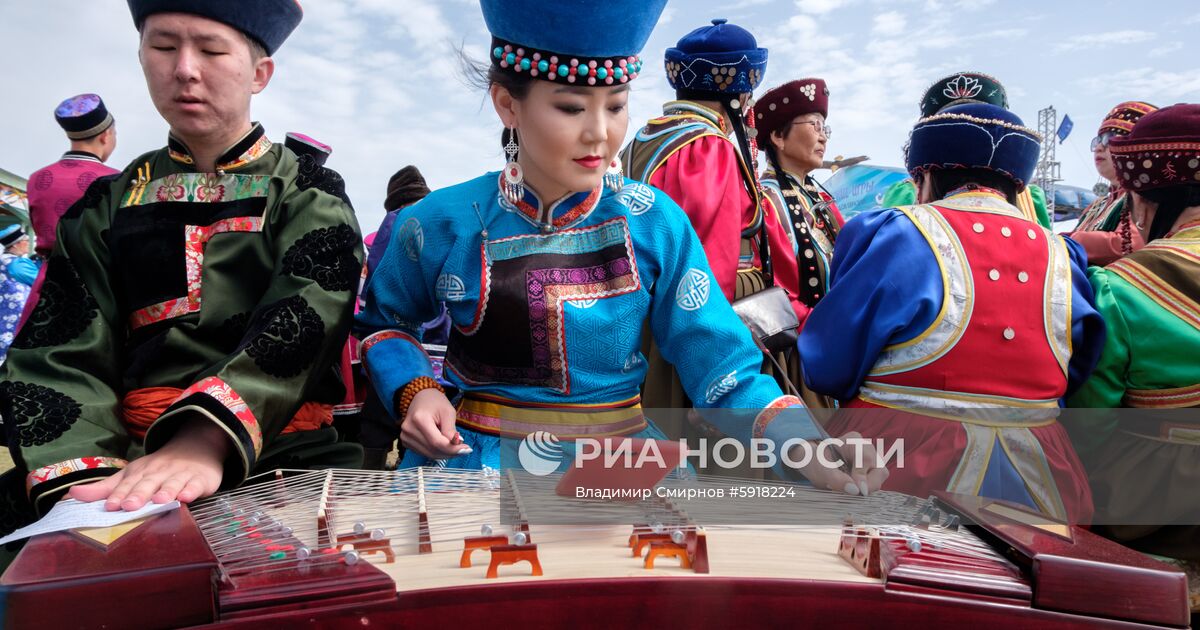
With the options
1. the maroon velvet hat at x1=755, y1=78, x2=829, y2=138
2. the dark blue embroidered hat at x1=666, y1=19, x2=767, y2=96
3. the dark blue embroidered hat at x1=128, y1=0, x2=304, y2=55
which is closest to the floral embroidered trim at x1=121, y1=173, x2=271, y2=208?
the dark blue embroidered hat at x1=128, y1=0, x2=304, y2=55

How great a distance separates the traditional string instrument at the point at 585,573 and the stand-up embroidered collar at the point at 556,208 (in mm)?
865

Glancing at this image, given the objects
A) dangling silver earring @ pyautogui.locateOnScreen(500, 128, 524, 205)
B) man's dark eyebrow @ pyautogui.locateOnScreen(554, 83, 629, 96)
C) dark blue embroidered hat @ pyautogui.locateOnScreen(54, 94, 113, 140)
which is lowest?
dangling silver earring @ pyautogui.locateOnScreen(500, 128, 524, 205)

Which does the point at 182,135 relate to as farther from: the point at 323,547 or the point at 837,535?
the point at 837,535

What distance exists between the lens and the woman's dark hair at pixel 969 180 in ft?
8.30

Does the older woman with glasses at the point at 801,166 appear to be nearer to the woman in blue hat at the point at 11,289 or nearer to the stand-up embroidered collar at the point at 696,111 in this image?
the stand-up embroidered collar at the point at 696,111

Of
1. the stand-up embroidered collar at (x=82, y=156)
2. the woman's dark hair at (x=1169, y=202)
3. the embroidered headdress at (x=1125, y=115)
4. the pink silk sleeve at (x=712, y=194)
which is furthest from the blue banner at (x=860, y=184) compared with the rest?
the stand-up embroidered collar at (x=82, y=156)

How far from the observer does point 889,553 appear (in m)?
1.02

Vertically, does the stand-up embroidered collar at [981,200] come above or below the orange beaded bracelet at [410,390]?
above

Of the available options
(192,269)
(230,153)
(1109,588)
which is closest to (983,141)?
(1109,588)

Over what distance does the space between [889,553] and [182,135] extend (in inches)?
65.9

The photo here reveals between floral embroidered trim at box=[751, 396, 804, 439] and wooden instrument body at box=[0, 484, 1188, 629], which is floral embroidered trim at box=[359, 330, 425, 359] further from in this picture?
wooden instrument body at box=[0, 484, 1188, 629]

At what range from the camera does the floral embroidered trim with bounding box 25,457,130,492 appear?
59.1 inches

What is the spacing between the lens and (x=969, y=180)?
8.36ft

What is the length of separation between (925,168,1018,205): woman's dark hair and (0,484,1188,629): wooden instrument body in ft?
5.71
